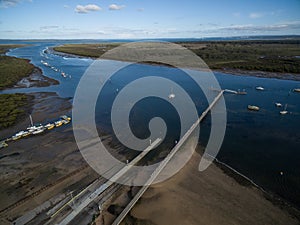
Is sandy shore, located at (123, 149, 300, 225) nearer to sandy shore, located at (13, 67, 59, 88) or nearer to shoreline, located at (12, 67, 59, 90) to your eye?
shoreline, located at (12, 67, 59, 90)

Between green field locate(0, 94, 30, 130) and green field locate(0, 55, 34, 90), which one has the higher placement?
green field locate(0, 55, 34, 90)

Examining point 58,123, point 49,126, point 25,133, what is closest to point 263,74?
point 58,123

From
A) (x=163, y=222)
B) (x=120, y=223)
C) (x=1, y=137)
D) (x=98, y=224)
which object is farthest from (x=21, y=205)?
(x=1, y=137)

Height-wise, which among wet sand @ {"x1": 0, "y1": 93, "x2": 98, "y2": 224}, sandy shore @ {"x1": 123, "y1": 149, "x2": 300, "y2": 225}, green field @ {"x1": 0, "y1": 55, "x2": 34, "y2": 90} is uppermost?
green field @ {"x1": 0, "y1": 55, "x2": 34, "y2": 90}

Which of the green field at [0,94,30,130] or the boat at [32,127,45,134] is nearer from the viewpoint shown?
the boat at [32,127,45,134]

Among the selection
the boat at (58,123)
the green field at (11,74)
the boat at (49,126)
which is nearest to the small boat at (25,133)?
the boat at (49,126)

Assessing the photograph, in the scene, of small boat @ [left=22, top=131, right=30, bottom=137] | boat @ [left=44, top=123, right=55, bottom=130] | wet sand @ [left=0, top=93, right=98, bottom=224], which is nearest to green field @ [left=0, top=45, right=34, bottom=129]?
wet sand @ [left=0, top=93, right=98, bottom=224]

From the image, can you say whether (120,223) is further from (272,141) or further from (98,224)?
(272,141)
